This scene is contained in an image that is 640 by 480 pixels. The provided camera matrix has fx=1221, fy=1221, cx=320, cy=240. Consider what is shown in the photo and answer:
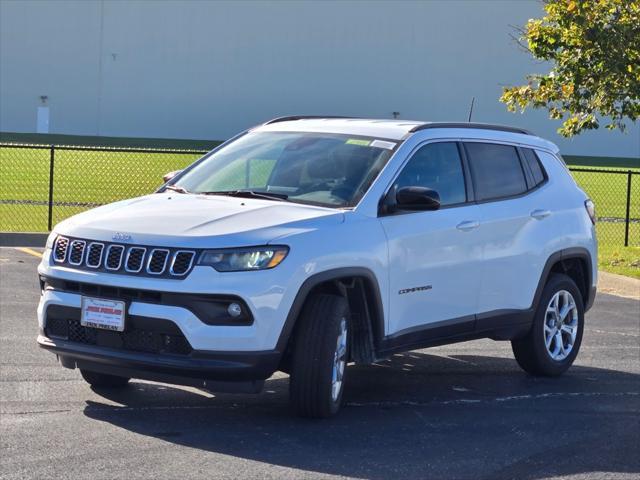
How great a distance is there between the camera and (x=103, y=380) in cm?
783

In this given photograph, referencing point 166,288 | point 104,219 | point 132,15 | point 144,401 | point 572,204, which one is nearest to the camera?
point 166,288

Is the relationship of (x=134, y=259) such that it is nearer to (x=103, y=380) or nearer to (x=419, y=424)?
(x=103, y=380)

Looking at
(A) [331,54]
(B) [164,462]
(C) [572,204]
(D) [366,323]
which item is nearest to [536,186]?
(C) [572,204]

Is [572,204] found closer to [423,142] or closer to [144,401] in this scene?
[423,142]

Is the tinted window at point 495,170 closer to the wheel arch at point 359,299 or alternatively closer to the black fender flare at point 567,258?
the black fender flare at point 567,258

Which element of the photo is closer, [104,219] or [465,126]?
[104,219]

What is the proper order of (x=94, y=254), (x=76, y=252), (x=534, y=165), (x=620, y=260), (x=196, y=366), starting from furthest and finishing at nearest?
(x=620, y=260), (x=534, y=165), (x=76, y=252), (x=94, y=254), (x=196, y=366)

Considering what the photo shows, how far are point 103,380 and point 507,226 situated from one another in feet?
9.66

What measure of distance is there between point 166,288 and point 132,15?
188 feet

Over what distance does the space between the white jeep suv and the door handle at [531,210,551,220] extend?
2 cm

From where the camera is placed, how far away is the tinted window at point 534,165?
29.8 feet

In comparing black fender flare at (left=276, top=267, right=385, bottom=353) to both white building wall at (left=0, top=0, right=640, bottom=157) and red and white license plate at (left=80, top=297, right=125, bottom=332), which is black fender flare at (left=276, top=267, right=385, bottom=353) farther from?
white building wall at (left=0, top=0, right=640, bottom=157)

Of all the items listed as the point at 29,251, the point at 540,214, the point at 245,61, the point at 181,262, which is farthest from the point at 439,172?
the point at 245,61

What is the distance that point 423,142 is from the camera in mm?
8031
